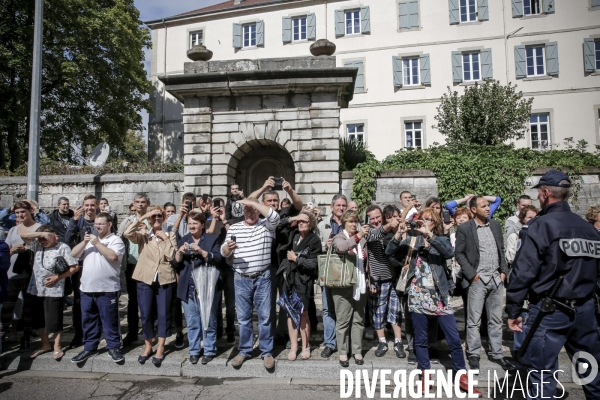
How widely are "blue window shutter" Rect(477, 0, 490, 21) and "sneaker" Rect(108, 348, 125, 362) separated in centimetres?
2422

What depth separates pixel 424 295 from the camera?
4387 millimetres

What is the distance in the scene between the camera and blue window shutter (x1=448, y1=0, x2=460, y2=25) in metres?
22.0

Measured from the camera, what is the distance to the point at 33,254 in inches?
224

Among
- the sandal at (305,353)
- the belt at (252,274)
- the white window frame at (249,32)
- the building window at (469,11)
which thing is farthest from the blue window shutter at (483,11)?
the sandal at (305,353)

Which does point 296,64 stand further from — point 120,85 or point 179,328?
point 120,85

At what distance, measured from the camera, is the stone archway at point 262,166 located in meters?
A: 10.3

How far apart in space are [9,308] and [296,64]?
752cm

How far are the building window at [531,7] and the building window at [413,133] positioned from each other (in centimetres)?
834

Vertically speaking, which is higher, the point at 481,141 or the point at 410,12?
the point at 410,12

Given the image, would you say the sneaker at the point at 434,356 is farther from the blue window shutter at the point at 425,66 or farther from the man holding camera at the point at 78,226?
the blue window shutter at the point at 425,66

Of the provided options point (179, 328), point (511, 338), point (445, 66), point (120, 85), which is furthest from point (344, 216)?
point (445, 66)

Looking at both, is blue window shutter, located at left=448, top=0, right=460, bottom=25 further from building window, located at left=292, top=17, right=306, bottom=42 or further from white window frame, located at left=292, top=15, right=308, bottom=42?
building window, located at left=292, top=17, right=306, bottom=42

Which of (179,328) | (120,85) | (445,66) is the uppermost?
(445,66)

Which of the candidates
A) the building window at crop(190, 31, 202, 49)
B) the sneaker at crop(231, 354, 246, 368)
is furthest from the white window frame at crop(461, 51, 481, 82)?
the sneaker at crop(231, 354, 246, 368)
